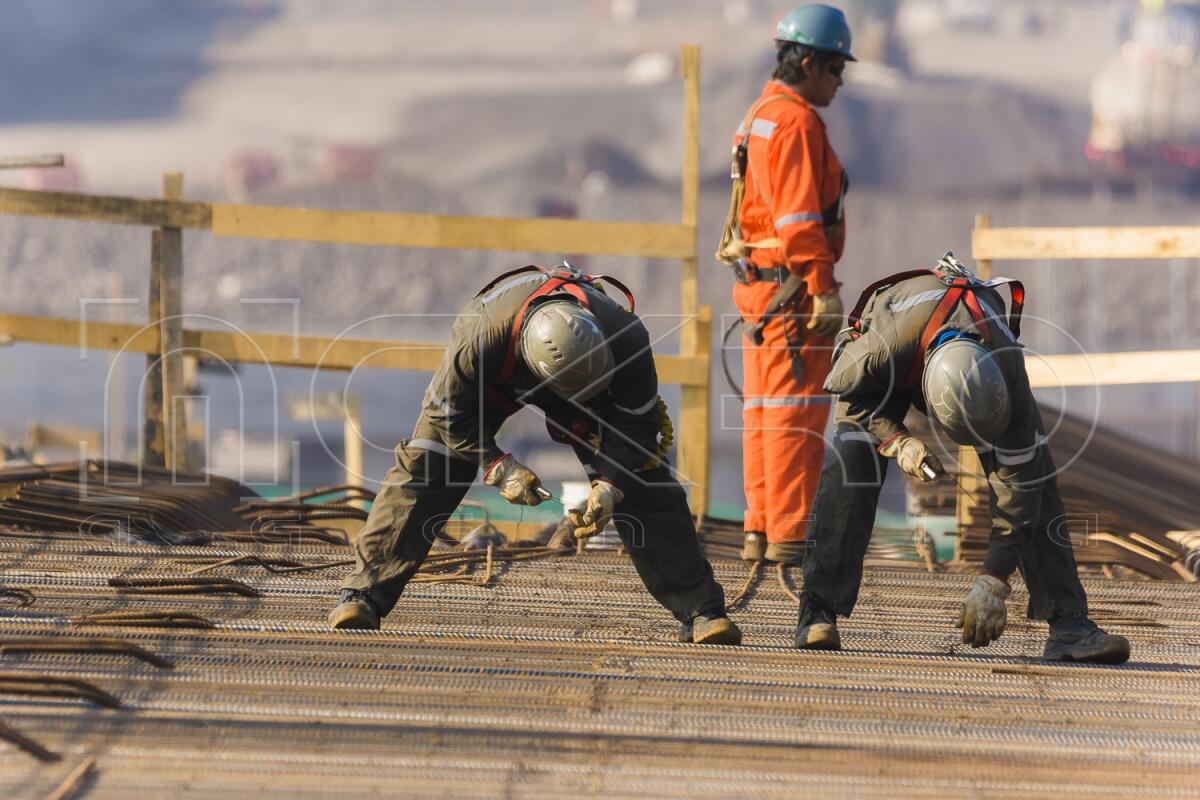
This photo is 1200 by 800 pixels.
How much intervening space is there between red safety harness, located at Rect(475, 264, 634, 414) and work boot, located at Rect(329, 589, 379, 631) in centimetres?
66

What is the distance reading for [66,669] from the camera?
3611mm

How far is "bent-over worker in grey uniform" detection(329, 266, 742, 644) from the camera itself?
4.08m

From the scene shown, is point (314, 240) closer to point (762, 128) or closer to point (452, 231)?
point (452, 231)

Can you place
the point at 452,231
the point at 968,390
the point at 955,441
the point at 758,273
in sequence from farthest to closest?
the point at 452,231
the point at 758,273
the point at 955,441
the point at 968,390

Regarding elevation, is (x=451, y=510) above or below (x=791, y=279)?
below

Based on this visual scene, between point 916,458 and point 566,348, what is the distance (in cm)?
94

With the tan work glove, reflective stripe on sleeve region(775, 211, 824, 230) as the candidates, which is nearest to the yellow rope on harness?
the tan work glove

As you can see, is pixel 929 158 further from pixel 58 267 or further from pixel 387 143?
pixel 58 267

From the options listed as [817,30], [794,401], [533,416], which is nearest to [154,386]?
[794,401]

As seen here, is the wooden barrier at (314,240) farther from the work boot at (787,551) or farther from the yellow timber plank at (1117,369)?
the yellow timber plank at (1117,369)

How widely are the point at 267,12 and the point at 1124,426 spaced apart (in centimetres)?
6073

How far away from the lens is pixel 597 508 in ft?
13.3

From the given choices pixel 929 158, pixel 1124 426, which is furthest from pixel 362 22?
pixel 1124 426

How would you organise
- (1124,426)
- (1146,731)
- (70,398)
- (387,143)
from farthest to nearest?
(387,143) < (70,398) < (1124,426) < (1146,731)
